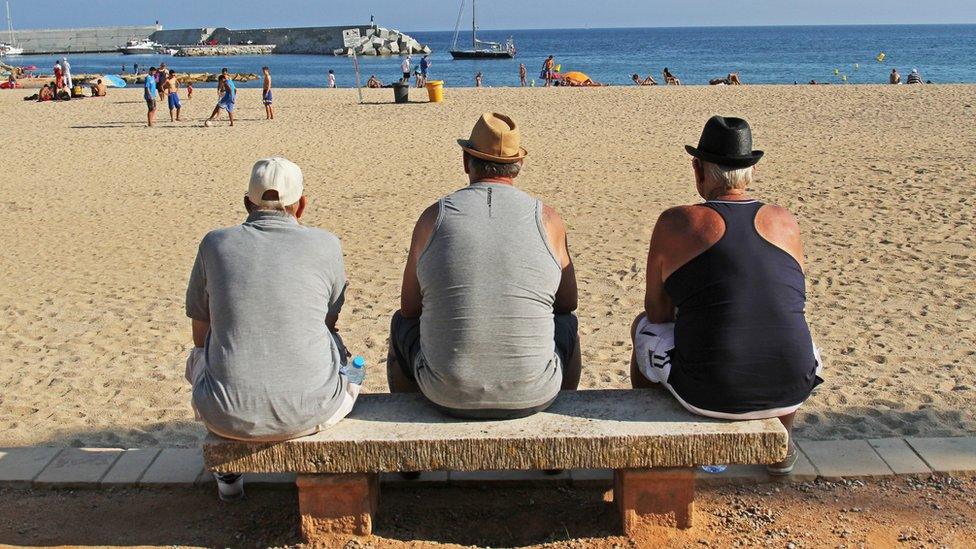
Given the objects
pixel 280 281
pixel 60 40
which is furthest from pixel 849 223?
pixel 60 40

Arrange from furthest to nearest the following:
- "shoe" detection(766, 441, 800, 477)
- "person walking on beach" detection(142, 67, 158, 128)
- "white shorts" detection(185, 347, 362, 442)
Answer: "person walking on beach" detection(142, 67, 158, 128) → "shoe" detection(766, 441, 800, 477) → "white shorts" detection(185, 347, 362, 442)

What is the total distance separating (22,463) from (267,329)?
1.69 meters

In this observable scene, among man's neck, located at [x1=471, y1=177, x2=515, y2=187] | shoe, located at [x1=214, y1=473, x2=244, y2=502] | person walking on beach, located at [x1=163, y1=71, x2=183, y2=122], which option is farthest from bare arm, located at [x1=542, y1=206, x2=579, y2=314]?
person walking on beach, located at [x1=163, y1=71, x2=183, y2=122]

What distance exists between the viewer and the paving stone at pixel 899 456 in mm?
3844

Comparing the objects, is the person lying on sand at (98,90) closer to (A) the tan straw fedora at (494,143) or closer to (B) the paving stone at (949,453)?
(A) the tan straw fedora at (494,143)

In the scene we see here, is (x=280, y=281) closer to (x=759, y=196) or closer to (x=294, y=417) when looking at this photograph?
(x=294, y=417)

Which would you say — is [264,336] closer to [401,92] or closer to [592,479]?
[592,479]

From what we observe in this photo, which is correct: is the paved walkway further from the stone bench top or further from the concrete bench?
the stone bench top

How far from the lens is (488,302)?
3182 millimetres

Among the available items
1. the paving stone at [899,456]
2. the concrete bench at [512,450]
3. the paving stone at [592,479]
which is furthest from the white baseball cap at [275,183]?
the paving stone at [899,456]

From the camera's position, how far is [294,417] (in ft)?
10.2

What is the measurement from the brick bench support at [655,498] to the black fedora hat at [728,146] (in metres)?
1.13

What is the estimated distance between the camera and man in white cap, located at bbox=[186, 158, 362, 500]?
311 centimetres

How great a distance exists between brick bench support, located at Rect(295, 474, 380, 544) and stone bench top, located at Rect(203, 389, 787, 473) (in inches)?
Result: 4.8
